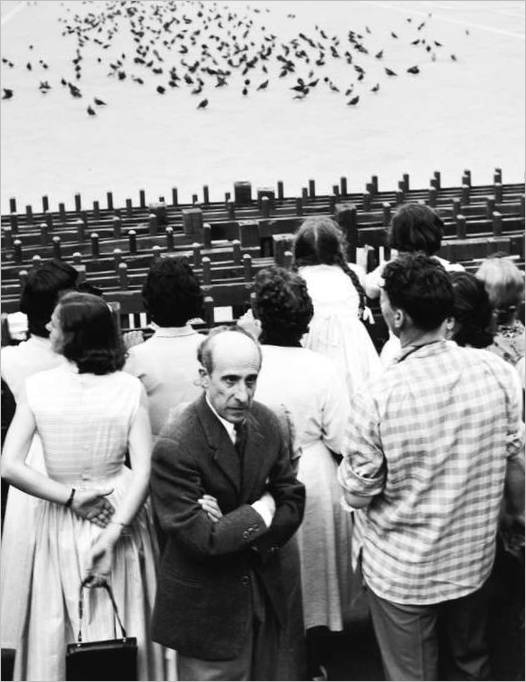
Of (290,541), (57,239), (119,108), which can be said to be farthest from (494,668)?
(119,108)

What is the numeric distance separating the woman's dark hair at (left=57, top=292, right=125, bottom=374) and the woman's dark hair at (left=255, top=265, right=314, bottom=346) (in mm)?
408

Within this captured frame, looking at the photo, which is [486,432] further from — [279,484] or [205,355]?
[205,355]

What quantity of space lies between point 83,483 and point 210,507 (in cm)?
40

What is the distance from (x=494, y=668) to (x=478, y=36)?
2086 centimetres

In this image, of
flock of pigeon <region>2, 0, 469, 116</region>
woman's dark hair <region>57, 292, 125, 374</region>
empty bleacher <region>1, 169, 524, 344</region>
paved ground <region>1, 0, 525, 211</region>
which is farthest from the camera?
flock of pigeon <region>2, 0, 469, 116</region>

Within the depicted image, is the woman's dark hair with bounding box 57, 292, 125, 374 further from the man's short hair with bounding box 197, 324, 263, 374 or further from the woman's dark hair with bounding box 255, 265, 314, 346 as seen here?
the woman's dark hair with bounding box 255, 265, 314, 346

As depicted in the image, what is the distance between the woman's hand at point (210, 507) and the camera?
2205 millimetres

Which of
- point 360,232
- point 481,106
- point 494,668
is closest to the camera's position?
point 494,668

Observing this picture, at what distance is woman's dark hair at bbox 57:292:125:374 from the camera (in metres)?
2.44

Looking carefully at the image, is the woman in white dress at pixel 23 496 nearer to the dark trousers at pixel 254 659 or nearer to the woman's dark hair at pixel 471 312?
the dark trousers at pixel 254 659

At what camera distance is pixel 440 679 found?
8.01ft

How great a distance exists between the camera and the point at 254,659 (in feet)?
7.76

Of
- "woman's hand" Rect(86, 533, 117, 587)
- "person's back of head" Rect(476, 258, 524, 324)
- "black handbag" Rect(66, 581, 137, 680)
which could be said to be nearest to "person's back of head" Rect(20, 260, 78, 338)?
"woman's hand" Rect(86, 533, 117, 587)

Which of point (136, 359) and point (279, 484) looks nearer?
point (279, 484)
